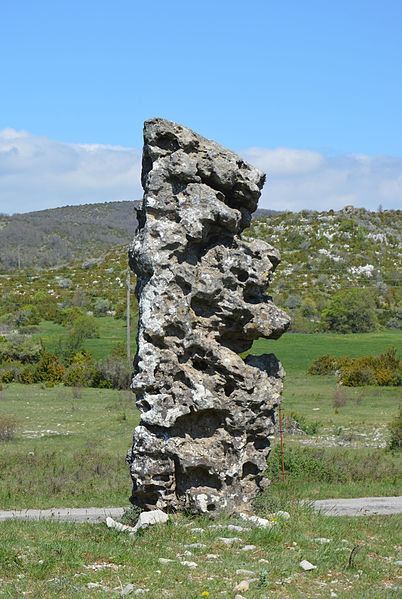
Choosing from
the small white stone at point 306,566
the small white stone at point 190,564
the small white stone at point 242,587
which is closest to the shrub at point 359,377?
the small white stone at point 306,566

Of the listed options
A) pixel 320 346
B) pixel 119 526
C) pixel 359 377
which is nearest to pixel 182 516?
A: pixel 119 526

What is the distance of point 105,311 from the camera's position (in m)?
72.4

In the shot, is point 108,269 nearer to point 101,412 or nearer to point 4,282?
point 4,282

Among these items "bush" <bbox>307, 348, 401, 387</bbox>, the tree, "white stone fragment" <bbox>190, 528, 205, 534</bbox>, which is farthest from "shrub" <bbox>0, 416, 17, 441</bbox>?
the tree

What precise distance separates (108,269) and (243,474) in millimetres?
83884

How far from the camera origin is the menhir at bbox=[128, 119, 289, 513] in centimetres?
1037

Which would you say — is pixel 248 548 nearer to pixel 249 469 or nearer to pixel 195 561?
pixel 195 561

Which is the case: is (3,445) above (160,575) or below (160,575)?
below

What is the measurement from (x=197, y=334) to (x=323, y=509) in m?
4.80

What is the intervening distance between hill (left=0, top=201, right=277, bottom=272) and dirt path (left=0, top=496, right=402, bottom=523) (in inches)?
3972

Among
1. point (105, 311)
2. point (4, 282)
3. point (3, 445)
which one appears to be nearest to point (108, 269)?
point (4, 282)

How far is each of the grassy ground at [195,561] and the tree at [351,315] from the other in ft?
181

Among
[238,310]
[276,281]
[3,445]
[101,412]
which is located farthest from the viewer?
[276,281]

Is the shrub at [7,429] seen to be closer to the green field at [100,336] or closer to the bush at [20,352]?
the green field at [100,336]
